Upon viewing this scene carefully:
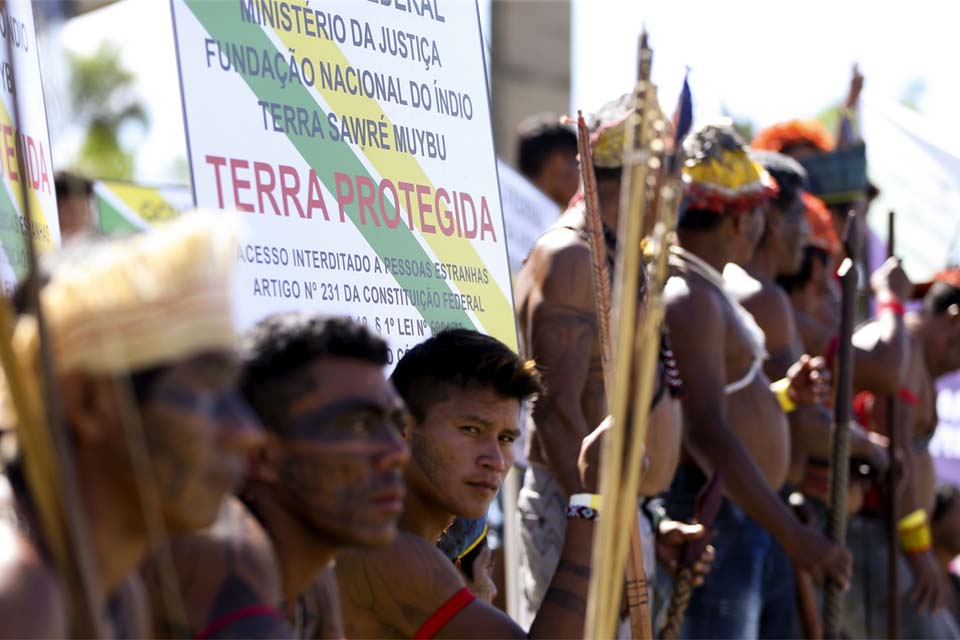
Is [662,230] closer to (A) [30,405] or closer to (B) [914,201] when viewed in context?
(A) [30,405]

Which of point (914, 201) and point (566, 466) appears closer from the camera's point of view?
point (566, 466)

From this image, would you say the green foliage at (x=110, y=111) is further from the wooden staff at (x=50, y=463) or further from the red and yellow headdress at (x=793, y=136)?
the wooden staff at (x=50, y=463)

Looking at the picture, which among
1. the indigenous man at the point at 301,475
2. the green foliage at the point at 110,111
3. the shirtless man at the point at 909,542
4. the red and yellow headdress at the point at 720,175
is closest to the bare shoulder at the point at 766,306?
the red and yellow headdress at the point at 720,175

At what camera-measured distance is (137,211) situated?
25.3 feet

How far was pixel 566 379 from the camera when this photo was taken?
4945 millimetres

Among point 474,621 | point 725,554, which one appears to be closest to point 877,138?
point 725,554

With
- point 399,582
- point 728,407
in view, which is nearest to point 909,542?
point 728,407

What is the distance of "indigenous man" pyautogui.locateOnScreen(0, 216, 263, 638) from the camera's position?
7.17 feet

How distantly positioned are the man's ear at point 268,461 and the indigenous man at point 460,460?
0.87 meters

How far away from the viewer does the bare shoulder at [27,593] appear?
2.10 meters

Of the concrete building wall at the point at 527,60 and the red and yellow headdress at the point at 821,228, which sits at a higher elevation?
the concrete building wall at the point at 527,60

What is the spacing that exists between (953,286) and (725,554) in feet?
9.49

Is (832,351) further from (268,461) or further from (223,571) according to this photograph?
(223,571)

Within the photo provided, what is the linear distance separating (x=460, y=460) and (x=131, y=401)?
5.74 ft
